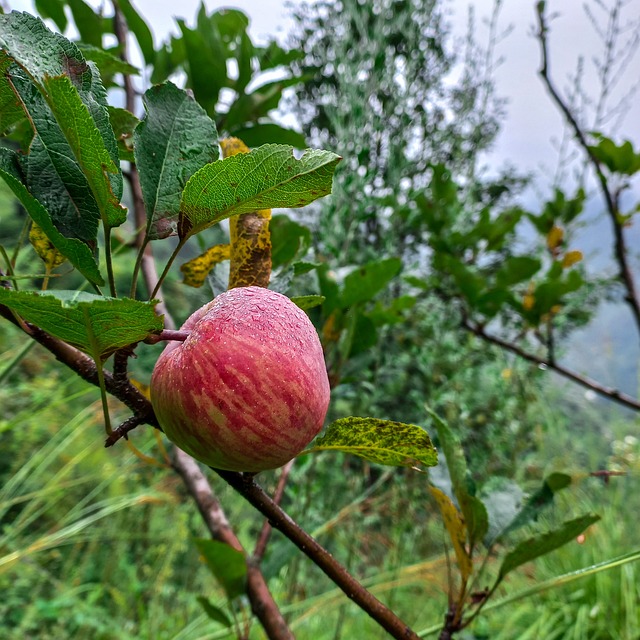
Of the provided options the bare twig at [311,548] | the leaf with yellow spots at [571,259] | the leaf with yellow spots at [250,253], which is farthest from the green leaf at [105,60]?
the leaf with yellow spots at [571,259]

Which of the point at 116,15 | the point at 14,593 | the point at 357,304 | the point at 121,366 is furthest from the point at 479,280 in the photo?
the point at 14,593

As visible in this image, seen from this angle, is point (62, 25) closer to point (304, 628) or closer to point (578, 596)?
point (304, 628)

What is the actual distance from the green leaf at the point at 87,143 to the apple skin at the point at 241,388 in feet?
0.22

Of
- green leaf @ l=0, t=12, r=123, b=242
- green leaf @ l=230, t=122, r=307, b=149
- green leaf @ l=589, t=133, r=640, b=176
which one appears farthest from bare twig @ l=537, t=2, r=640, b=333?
green leaf @ l=0, t=12, r=123, b=242

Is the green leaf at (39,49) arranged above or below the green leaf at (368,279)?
below

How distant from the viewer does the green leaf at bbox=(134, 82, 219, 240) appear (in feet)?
0.82

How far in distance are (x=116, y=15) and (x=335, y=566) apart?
2.50ft

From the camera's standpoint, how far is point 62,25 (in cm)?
70

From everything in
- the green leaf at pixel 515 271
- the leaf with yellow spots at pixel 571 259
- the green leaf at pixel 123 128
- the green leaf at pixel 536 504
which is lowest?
the green leaf at pixel 536 504

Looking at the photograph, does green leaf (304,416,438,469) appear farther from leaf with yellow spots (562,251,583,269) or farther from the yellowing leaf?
leaf with yellow spots (562,251,583,269)

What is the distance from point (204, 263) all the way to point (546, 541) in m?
0.32

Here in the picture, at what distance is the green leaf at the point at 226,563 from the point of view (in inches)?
14.9

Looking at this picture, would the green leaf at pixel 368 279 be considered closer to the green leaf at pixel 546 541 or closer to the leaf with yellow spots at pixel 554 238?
the green leaf at pixel 546 541

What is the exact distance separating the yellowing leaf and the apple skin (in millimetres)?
167
